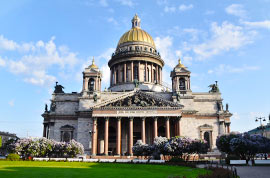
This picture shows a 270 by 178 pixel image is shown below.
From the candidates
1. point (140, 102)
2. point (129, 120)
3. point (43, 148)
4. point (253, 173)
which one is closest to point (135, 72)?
Answer: point (140, 102)

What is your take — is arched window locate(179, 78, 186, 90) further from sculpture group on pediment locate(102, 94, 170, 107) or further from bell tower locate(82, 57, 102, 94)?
bell tower locate(82, 57, 102, 94)

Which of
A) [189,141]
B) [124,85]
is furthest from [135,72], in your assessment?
[189,141]

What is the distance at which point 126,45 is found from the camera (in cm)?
7000

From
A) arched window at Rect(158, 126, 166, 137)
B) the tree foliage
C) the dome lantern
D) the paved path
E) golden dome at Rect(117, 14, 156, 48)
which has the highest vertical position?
the dome lantern

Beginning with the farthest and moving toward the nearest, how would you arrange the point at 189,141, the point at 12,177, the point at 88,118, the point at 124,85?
the point at 124,85, the point at 88,118, the point at 189,141, the point at 12,177

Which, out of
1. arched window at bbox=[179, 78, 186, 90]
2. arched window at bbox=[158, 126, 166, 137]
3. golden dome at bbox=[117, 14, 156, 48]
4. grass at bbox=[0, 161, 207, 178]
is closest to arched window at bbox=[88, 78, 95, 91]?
arched window at bbox=[158, 126, 166, 137]

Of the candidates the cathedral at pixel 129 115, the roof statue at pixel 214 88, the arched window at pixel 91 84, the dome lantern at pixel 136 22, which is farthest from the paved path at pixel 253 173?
the dome lantern at pixel 136 22

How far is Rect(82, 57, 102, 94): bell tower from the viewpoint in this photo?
56.5m

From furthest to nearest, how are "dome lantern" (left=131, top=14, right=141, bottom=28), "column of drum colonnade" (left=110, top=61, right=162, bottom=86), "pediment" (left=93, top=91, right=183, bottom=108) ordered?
"dome lantern" (left=131, top=14, right=141, bottom=28) < "column of drum colonnade" (left=110, top=61, right=162, bottom=86) < "pediment" (left=93, top=91, right=183, bottom=108)

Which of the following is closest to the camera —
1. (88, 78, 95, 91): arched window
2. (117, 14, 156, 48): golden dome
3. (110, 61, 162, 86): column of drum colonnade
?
(88, 78, 95, 91): arched window

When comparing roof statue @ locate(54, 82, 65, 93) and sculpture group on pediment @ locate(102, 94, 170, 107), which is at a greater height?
roof statue @ locate(54, 82, 65, 93)

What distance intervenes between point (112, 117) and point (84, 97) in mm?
9528

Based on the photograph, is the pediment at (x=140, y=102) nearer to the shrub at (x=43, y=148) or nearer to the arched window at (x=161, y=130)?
the arched window at (x=161, y=130)

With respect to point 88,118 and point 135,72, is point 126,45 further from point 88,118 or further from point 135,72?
point 88,118
